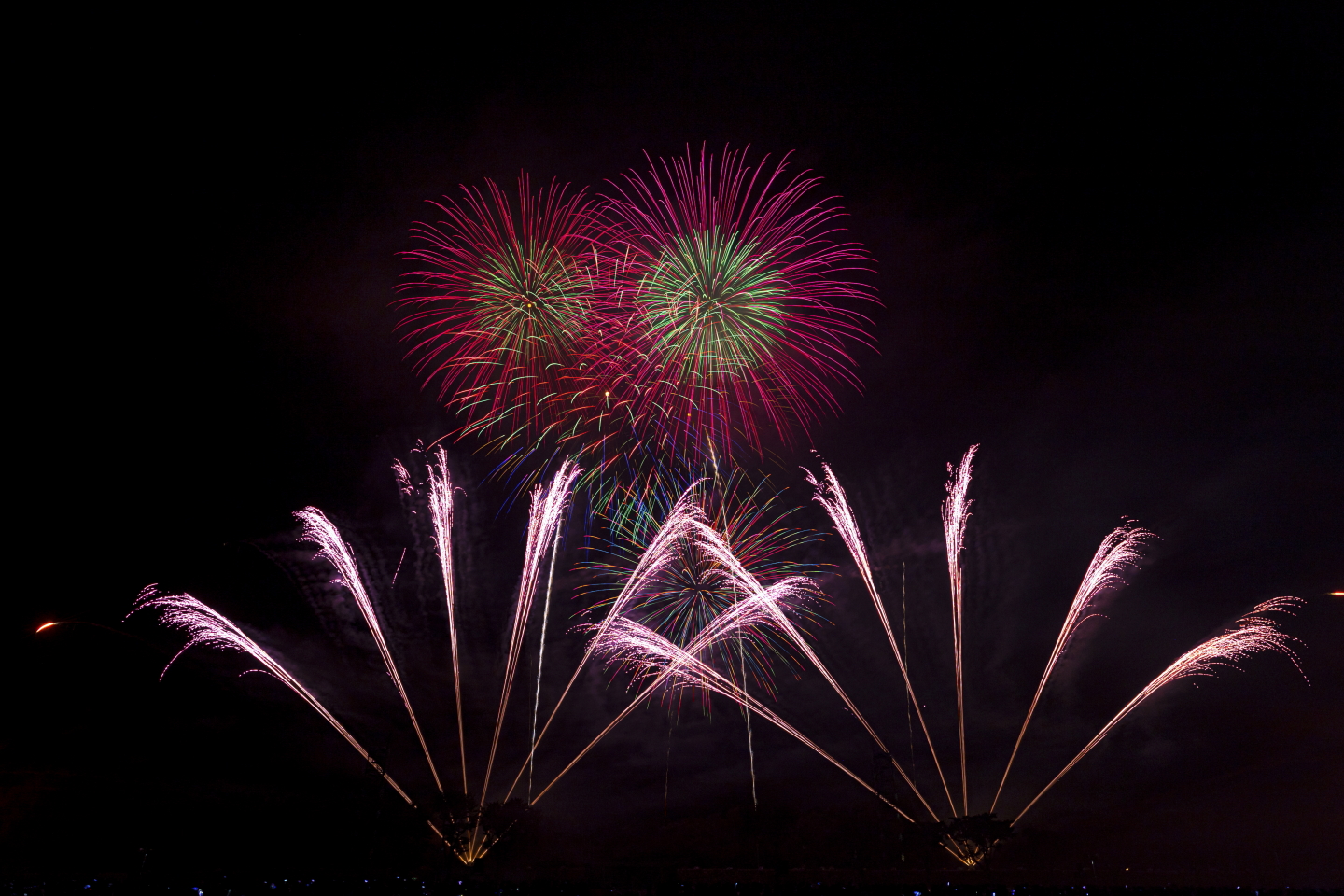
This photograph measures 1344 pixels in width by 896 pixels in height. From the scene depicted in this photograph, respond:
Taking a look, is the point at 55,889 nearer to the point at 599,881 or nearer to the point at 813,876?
the point at 599,881

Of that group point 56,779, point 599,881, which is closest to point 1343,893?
point 599,881

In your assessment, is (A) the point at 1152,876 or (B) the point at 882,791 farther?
(A) the point at 1152,876

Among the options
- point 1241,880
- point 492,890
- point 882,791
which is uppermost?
point 882,791

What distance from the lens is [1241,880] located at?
6738 centimetres

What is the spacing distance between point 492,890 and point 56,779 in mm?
29504

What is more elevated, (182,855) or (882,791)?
(882,791)

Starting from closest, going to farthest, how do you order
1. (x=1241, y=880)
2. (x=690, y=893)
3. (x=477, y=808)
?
(x=690, y=893), (x=1241, y=880), (x=477, y=808)

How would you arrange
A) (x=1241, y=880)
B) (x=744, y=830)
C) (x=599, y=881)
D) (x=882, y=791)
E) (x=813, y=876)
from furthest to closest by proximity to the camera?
1. (x=744, y=830)
2. (x=1241, y=880)
3. (x=813, y=876)
4. (x=599, y=881)
5. (x=882, y=791)

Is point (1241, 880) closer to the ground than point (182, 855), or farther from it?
closer to the ground

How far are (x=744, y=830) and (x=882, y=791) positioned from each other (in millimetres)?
50746

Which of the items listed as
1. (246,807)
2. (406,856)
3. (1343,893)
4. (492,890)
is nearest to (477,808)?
(406,856)

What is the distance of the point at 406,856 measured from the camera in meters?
73.6

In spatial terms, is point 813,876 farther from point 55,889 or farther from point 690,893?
point 55,889

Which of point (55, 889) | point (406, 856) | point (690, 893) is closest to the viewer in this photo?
point (55, 889)
